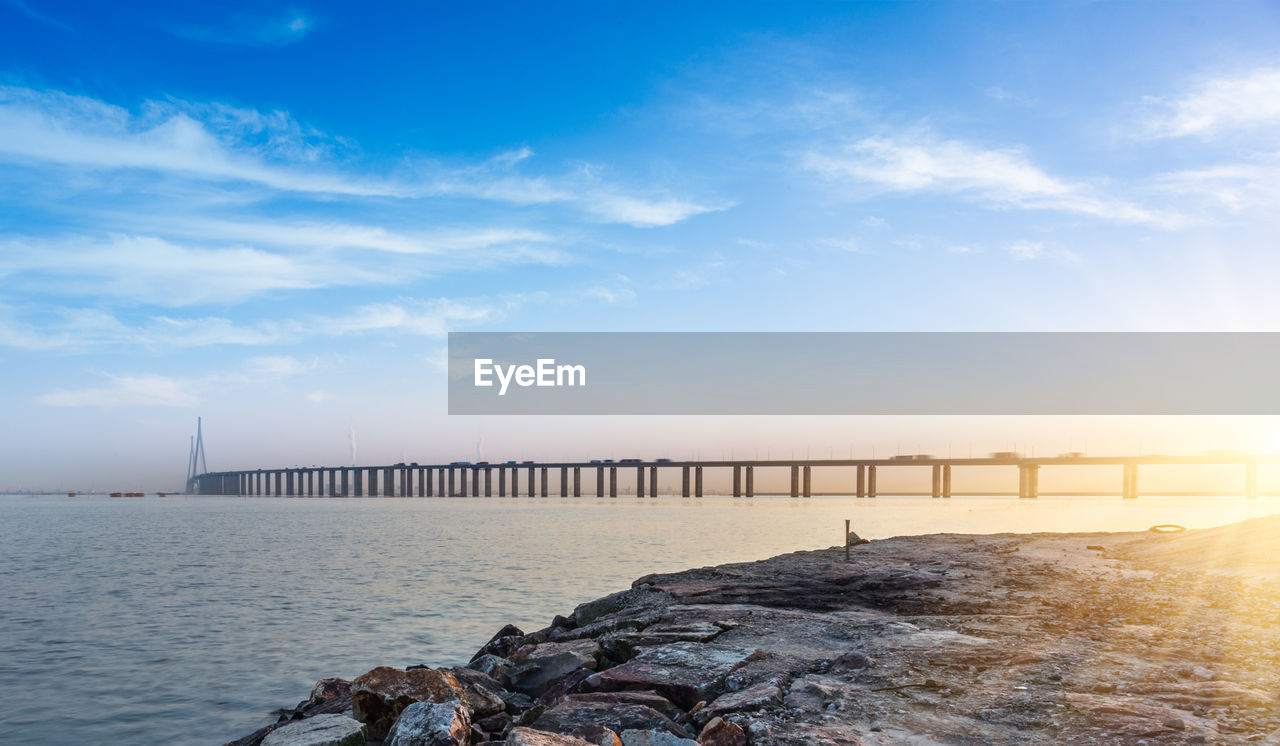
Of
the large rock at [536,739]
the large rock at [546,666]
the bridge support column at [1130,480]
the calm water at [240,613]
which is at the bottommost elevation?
the bridge support column at [1130,480]

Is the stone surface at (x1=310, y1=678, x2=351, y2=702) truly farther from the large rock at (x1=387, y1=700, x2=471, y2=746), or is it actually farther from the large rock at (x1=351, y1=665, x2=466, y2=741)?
the large rock at (x1=387, y1=700, x2=471, y2=746)

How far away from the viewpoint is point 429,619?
22.8 metres

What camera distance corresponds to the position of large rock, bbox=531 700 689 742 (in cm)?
789

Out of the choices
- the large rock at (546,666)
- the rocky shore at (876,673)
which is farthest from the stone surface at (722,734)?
the large rock at (546,666)

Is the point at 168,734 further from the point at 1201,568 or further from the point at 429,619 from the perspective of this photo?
the point at 1201,568

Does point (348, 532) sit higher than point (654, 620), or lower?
lower

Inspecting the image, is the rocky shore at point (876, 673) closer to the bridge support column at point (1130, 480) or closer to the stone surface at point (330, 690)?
the stone surface at point (330, 690)

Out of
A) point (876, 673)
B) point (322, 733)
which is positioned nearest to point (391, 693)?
point (322, 733)

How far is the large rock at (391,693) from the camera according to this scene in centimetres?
885

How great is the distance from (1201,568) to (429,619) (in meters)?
18.8

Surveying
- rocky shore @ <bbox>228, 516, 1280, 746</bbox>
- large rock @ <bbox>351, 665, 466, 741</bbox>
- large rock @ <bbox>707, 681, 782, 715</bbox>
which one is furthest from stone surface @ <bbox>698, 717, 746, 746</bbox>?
large rock @ <bbox>351, 665, 466, 741</bbox>

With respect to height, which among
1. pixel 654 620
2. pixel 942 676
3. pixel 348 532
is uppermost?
pixel 942 676

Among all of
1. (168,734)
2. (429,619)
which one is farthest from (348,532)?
(168,734)

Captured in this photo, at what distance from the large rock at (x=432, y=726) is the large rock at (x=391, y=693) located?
0.99 m
